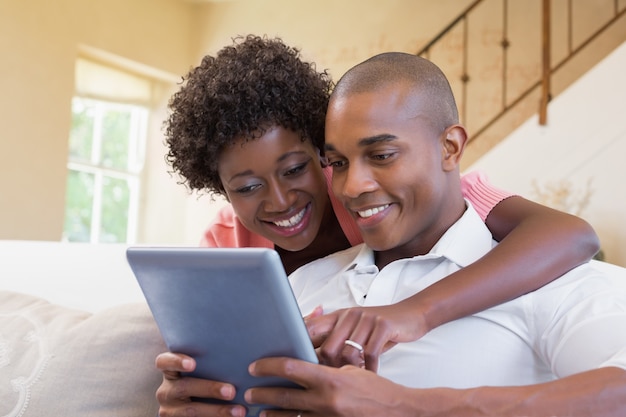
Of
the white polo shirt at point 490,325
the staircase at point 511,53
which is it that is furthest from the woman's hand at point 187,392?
the staircase at point 511,53

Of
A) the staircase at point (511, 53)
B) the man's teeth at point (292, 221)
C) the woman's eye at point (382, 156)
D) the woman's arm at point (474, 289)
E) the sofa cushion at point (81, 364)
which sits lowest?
the sofa cushion at point (81, 364)

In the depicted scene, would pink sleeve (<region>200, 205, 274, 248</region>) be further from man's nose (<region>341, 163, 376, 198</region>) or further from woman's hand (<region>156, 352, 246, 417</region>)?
woman's hand (<region>156, 352, 246, 417</region>)

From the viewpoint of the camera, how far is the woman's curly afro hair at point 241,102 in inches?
68.1

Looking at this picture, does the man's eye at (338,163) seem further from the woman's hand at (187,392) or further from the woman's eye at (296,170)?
the woman's hand at (187,392)

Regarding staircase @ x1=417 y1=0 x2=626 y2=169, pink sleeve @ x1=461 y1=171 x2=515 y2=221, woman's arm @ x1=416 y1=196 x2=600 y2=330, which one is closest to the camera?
woman's arm @ x1=416 y1=196 x2=600 y2=330

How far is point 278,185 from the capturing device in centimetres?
172

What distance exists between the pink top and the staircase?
14.4ft

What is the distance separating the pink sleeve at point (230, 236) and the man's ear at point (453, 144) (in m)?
0.68

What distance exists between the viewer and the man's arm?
101 centimetres

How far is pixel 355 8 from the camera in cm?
727

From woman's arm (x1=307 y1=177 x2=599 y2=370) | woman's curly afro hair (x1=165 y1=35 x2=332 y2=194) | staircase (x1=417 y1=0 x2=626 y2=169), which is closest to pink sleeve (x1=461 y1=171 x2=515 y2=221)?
woman's arm (x1=307 y1=177 x2=599 y2=370)

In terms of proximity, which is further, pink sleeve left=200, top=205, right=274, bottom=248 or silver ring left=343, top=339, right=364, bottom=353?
pink sleeve left=200, top=205, right=274, bottom=248

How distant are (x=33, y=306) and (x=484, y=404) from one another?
1.08 meters

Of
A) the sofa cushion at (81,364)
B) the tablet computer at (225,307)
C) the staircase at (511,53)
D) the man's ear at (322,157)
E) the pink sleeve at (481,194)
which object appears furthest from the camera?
Result: the staircase at (511,53)
